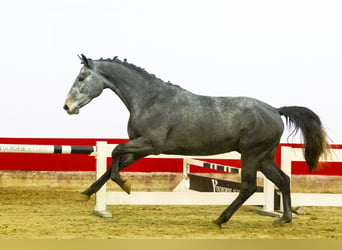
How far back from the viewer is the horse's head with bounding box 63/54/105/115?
6164 mm

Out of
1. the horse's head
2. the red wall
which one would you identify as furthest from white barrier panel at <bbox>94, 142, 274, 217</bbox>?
the red wall

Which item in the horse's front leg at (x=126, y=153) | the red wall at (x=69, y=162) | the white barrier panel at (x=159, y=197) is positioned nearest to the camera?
the horse's front leg at (x=126, y=153)

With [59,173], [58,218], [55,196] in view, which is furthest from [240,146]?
[59,173]

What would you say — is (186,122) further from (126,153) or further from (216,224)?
(216,224)

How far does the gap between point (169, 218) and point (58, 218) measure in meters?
1.13

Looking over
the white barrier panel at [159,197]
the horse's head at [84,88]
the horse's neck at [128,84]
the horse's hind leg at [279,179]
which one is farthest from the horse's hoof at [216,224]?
the horse's head at [84,88]

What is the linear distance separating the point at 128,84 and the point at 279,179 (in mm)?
1672

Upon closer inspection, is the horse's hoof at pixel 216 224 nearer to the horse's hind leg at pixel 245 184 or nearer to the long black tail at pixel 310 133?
the horse's hind leg at pixel 245 184

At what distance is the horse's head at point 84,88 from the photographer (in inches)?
243

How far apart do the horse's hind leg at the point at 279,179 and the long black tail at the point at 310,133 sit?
0.33m

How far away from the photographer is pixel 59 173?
9742 mm

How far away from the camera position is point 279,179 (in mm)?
6555

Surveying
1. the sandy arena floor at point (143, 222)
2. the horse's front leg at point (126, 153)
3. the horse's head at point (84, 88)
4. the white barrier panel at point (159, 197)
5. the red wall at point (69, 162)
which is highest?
the horse's head at point (84, 88)

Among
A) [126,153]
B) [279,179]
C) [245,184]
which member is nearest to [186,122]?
[126,153]
